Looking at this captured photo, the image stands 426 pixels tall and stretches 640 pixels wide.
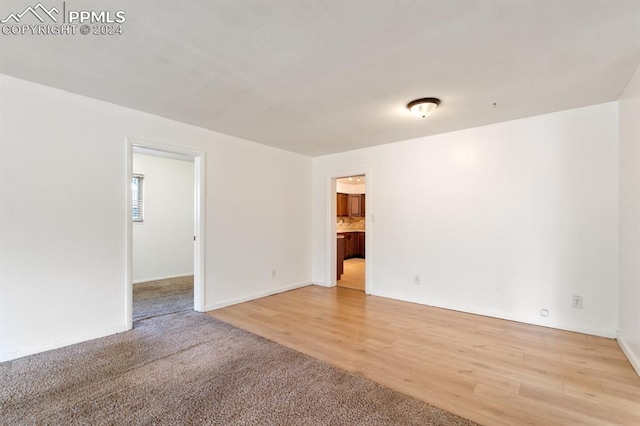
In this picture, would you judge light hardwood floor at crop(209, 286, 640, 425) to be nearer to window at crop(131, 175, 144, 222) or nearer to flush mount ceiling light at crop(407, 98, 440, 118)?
flush mount ceiling light at crop(407, 98, 440, 118)

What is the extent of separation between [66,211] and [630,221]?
5.17 m

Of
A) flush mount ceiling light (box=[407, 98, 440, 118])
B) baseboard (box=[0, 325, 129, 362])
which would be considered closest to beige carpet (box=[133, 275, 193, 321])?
baseboard (box=[0, 325, 129, 362])

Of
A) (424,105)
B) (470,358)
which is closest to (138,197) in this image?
(424,105)

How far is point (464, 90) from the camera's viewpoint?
2.62 metres

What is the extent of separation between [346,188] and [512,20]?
26.1 feet

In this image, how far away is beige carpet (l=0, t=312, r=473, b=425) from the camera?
1.73 m

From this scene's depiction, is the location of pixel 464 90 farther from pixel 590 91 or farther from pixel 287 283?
pixel 287 283

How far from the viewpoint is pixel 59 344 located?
104 inches

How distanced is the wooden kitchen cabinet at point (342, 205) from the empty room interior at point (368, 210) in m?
4.22

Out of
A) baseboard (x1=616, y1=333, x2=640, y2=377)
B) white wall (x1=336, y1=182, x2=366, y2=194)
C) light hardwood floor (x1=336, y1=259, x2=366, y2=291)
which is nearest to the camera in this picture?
baseboard (x1=616, y1=333, x2=640, y2=377)

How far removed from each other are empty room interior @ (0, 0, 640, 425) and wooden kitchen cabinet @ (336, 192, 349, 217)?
422cm

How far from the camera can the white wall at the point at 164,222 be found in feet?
18.1

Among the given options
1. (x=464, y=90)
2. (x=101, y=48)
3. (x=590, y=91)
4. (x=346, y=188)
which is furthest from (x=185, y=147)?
(x=346, y=188)

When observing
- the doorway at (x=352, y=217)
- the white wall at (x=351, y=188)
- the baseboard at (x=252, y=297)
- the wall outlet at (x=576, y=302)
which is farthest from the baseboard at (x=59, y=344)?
the white wall at (x=351, y=188)
